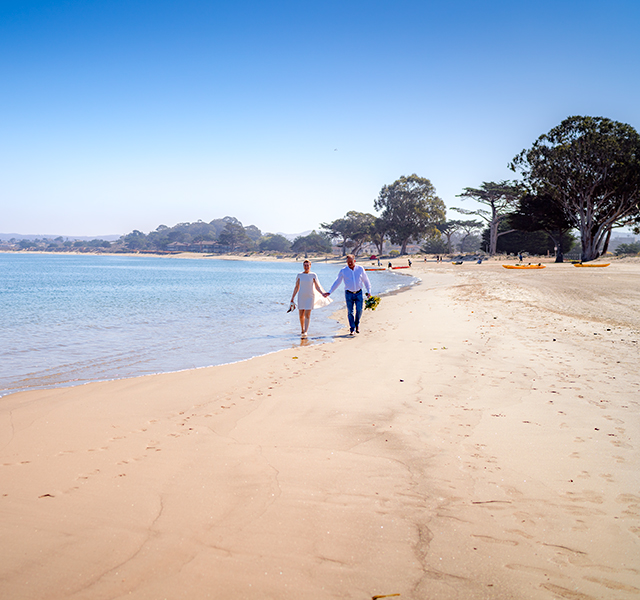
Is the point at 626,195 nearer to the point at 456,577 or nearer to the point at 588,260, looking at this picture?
the point at 588,260

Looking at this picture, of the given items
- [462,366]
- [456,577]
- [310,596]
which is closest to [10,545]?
→ [310,596]

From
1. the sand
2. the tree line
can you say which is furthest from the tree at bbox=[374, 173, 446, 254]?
the sand

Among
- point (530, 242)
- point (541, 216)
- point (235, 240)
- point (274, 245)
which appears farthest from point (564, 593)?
point (274, 245)

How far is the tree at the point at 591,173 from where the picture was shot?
36906 millimetres

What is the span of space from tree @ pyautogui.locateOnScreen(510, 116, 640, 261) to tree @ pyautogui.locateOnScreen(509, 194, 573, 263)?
2423 mm

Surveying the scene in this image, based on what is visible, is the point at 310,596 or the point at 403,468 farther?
the point at 403,468

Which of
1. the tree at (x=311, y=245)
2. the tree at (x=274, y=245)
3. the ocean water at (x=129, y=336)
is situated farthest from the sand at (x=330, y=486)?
the tree at (x=274, y=245)

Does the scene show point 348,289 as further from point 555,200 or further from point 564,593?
point 555,200

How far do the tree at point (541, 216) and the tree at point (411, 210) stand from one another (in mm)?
26017

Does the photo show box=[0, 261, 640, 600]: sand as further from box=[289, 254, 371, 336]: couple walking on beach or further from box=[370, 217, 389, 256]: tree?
box=[370, 217, 389, 256]: tree

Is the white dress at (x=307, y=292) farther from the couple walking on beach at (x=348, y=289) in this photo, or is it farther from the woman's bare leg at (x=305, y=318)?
the woman's bare leg at (x=305, y=318)

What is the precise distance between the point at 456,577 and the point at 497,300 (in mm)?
14872

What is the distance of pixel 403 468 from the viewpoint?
133 inches

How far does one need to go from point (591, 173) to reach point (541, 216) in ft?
30.8
